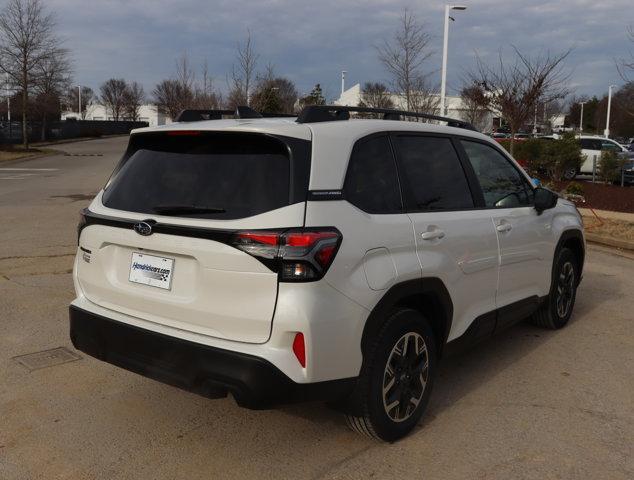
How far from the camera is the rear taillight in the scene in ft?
9.07

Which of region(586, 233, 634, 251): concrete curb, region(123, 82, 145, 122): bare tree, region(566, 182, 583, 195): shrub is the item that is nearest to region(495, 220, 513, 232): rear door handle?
region(586, 233, 634, 251): concrete curb

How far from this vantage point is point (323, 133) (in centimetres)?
308

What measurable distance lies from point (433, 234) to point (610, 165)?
1758 cm

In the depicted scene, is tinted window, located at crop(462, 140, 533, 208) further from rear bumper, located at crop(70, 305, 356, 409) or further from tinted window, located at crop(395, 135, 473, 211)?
rear bumper, located at crop(70, 305, 356, 409)

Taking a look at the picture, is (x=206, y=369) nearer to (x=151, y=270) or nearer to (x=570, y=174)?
(x=151, y=270)

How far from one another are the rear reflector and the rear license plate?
2.42 feet

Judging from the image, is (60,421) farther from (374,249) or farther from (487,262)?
(487,262)

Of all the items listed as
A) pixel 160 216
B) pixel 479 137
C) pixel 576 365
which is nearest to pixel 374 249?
pixel 160 216

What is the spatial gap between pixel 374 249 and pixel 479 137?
1809mm

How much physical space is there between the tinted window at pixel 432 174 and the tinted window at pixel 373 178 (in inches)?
4.9

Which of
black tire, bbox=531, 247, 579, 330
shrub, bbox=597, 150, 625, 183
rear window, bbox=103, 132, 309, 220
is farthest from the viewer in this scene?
shrub, bbox=597, 150, 625, 183

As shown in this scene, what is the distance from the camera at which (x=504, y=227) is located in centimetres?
427

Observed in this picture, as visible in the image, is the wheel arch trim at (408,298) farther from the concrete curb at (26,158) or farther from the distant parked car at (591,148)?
the concrete curb at (26,158)

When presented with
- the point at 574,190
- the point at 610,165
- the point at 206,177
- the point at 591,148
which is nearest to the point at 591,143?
the point at 591,148
